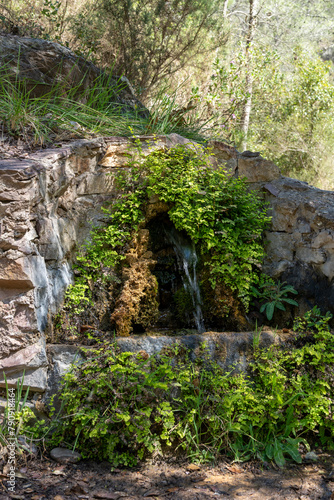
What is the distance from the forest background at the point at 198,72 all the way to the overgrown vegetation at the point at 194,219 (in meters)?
1.14

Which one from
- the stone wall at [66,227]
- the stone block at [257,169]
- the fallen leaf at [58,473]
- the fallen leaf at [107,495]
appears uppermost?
the stone block at [257,169]

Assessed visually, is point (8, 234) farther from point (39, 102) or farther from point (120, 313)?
point (39, 102)

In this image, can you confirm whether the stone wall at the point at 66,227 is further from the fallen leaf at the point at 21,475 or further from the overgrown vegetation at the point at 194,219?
the fallen leaf at the point at 21,475

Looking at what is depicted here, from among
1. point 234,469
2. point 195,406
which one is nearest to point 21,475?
point 195,406

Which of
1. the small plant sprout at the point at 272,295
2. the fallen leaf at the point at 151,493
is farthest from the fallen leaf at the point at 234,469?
the small plant sprout at the point at 272,295

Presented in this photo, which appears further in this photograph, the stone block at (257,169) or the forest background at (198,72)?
the forest background at (198,72)

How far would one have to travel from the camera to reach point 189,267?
14.0 feet

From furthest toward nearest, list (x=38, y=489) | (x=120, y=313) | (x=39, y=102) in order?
(x=39, y=102), (x=120, y=313), (x=38, y=489)

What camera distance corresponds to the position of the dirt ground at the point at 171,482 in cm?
243

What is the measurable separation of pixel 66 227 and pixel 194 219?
1.23 m

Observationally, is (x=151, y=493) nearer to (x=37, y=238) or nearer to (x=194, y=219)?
(x=37, y=238)

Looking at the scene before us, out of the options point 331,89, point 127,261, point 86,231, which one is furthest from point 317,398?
point 331,89

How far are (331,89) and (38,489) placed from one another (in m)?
9.65

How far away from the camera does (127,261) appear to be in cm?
400
